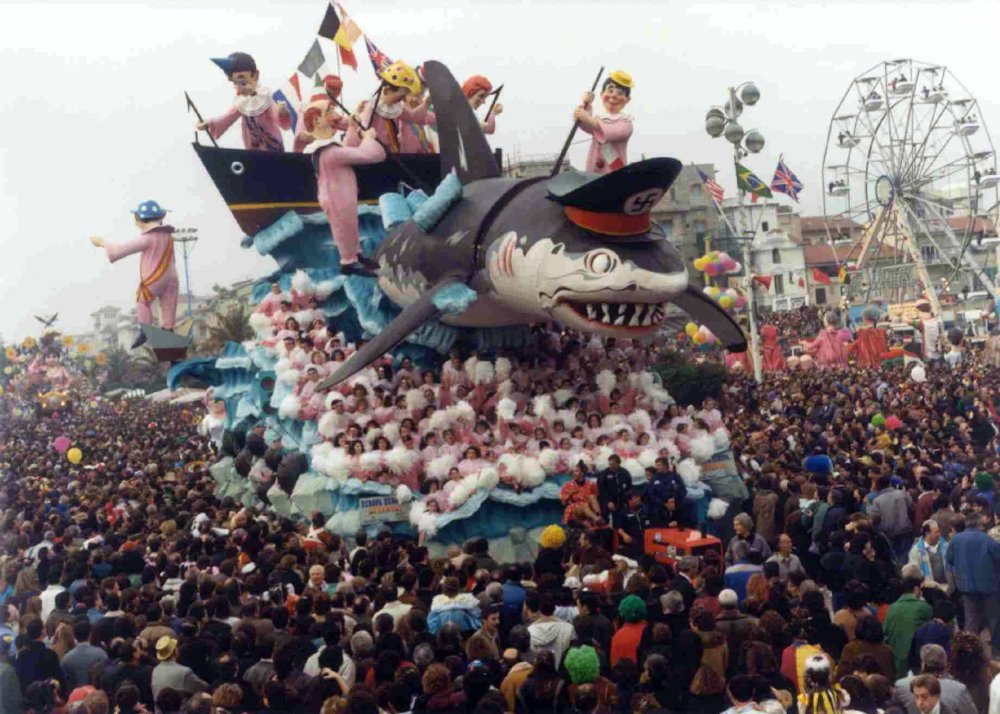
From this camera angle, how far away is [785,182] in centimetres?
2867

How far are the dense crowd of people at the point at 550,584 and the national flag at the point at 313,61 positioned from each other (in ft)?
16.9

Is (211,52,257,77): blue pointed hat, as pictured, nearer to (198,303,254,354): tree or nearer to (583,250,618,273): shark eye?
(583,250,618,273): shark eye

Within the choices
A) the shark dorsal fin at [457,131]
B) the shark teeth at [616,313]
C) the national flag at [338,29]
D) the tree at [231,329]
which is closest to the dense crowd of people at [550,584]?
the shark teeth at [616,313]

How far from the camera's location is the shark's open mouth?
12242 millimetres

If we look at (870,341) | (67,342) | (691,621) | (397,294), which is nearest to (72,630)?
(691,621)

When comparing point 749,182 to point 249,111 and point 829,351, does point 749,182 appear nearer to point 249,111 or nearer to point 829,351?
point 829,351

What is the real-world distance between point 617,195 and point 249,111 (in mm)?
7698

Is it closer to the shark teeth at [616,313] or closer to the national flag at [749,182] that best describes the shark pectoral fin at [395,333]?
the shark teeth at [616,313]

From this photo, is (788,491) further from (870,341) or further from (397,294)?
(870,341)

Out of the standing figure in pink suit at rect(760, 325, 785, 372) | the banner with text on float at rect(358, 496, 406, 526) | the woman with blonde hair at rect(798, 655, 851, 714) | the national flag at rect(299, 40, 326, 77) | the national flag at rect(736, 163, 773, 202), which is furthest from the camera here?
the standing figure in pink suit at rect(760, 325, 785, 372)

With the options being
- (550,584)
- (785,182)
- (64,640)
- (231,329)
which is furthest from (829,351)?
(231,329)

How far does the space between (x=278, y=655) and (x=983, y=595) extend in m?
5.25

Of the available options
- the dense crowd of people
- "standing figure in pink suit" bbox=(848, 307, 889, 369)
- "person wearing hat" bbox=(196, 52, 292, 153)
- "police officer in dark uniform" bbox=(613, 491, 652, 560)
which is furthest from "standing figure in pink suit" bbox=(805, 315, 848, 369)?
"police officer in dark uniform" bbox=(613, 491, 652, 560)

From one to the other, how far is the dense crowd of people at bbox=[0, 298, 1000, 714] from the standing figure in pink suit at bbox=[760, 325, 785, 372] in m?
13.6
